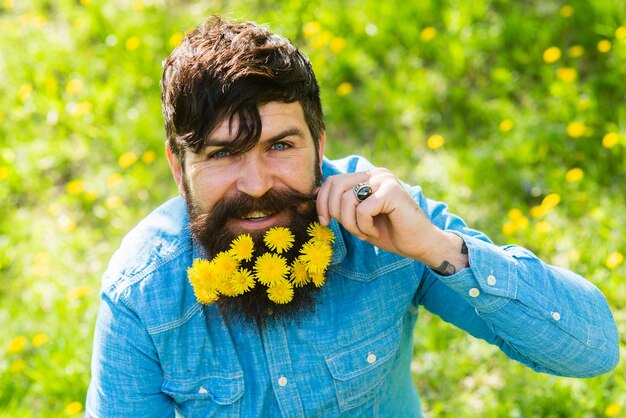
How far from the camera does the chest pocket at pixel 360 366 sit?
2.17 meters

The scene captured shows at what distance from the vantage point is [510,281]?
78.5 inches

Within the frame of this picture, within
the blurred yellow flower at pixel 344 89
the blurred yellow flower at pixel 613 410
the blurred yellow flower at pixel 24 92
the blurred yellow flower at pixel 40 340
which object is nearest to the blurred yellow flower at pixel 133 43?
the blurred yellow flower at pixel 24 92

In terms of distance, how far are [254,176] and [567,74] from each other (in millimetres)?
2602

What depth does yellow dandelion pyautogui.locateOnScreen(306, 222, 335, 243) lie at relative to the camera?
207cm

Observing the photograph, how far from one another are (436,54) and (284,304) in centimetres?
275

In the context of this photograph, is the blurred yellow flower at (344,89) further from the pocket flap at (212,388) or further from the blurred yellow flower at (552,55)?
the pocket flap at (212,388)

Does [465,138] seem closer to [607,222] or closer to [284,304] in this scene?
[607,222]

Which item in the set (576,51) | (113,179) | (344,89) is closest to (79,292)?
(113,179)

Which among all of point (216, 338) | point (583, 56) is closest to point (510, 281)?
point (216, 338)

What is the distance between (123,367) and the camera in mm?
2092

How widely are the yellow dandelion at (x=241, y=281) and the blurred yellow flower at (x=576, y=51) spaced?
291 centimetres

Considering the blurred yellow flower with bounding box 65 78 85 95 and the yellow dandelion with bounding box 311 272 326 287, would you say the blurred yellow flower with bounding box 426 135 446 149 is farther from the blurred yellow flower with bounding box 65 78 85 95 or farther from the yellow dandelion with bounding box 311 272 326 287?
the blurred yellow flower with bounding box 65 78 85 95

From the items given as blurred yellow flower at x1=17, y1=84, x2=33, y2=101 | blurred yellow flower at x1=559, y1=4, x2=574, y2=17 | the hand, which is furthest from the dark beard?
blurred yellow flower at x1=17, y1=84, x2=33, y2=101

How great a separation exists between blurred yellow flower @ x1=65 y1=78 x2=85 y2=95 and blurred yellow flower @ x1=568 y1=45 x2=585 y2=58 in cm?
320
